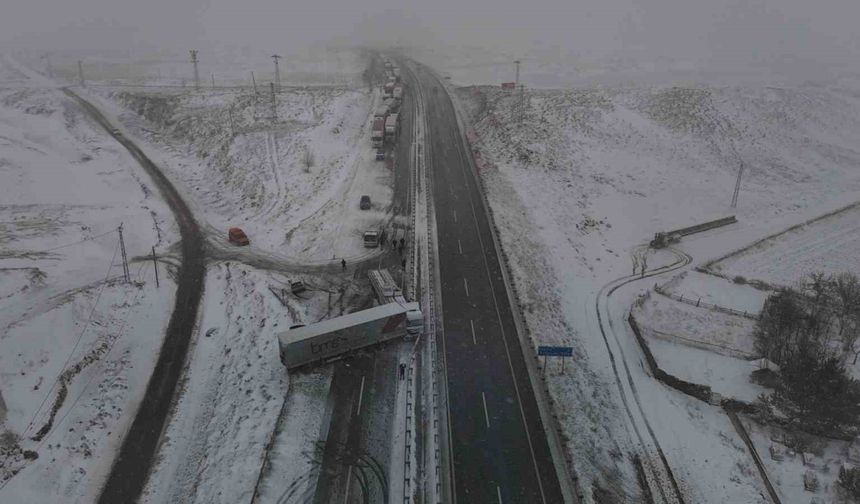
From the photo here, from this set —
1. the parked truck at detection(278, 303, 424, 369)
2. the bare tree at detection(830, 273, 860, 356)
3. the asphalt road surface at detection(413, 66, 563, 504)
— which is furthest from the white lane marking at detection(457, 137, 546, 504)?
the bare tree at detection(830, 273, 860, 356)

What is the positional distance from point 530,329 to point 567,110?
60327 millimetres

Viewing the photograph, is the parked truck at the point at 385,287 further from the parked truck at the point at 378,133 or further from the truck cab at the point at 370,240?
the parked truck at the point at 378,133

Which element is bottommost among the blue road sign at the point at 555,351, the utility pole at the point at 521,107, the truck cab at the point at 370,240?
the blue road sign at the point at 555,351

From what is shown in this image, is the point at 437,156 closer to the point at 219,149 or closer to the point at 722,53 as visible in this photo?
the point at 219,149

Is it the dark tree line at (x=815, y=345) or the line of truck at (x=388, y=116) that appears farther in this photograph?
the line of truck at (x=388, y=116)

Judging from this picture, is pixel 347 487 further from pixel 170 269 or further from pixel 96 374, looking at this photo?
pixel 170 269

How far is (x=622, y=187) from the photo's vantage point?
250 feet

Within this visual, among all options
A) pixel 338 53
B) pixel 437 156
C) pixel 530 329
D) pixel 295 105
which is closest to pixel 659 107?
pixel 437 156

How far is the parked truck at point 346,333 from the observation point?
37.7m

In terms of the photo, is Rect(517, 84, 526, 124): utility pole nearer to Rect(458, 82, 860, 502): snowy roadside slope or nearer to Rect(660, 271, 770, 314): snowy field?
Rect(458, 82, 860, 502): snowy roadside slope

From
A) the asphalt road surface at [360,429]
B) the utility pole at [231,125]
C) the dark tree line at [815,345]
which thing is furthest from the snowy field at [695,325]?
the utility pole at [231,125]

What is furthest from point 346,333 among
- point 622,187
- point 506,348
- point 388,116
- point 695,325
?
point 388,116

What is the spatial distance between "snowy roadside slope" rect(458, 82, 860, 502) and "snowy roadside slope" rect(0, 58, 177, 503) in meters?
28.8

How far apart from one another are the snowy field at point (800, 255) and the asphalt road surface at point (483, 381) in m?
25.8
